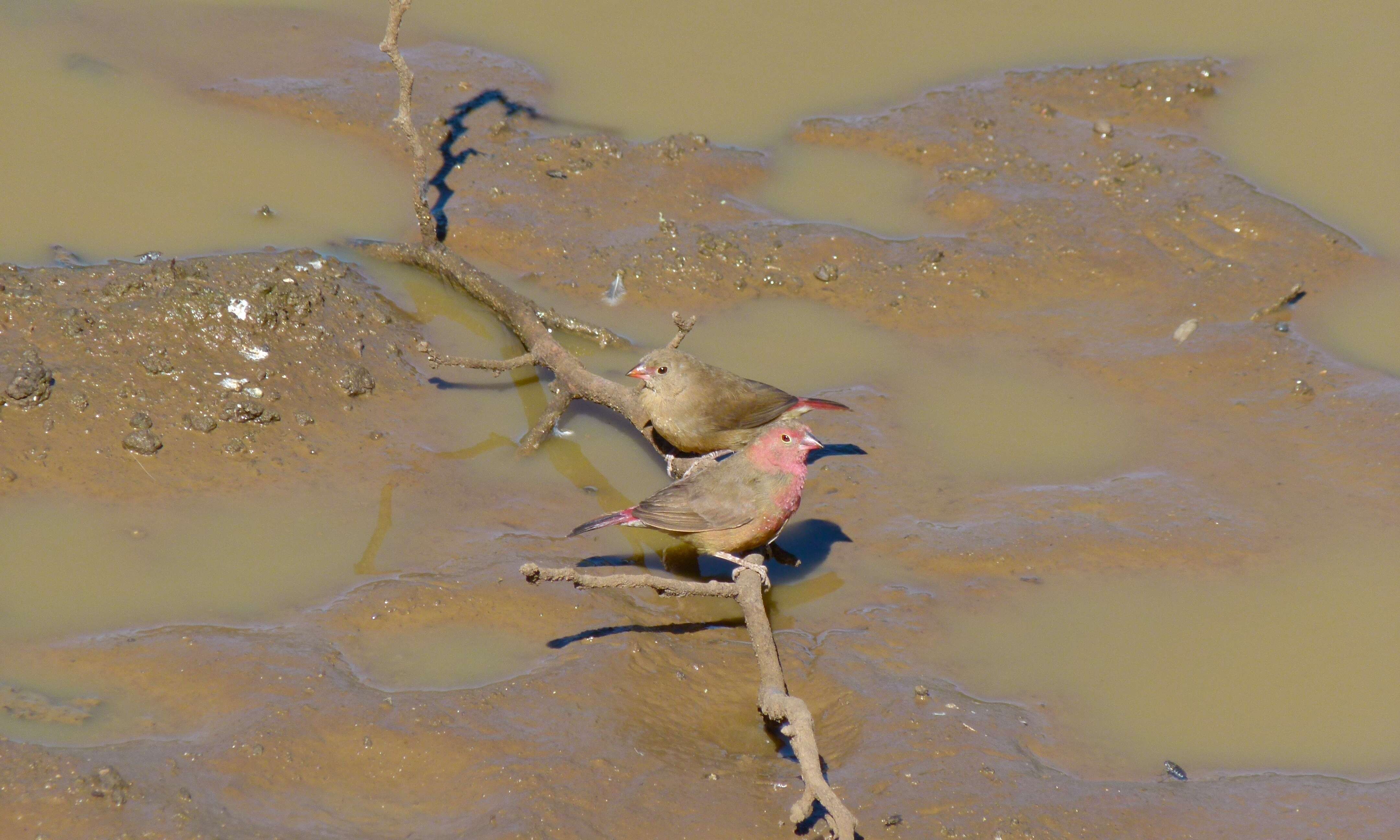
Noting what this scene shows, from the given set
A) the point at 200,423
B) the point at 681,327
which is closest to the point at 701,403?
the point at 681,327

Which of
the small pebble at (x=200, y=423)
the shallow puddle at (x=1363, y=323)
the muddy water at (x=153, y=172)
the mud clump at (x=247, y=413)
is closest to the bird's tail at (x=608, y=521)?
the mud clump at (x=247, y=413)

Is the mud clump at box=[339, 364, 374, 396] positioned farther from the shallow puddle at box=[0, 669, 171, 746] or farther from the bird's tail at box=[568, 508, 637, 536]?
the shallow puddle at box=[0, 669, 171, 746]

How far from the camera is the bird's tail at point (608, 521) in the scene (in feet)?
19.1

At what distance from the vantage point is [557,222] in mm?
8969

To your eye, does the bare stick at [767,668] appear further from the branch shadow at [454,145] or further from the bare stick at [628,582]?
the branch shadow at [454,145]

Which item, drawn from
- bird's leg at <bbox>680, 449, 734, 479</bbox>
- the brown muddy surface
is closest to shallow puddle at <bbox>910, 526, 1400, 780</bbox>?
the brown muddy surface

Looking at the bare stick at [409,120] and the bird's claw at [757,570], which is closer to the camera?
the bird's claw at [757,570]

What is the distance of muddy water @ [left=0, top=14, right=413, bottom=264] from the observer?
324 inches

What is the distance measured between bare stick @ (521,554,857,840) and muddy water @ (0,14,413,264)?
4382 mm

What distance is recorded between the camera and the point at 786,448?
6074mm

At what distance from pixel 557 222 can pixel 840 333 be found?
2344mm

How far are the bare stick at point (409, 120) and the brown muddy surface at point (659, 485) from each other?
20.3 inches

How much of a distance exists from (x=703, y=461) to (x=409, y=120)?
11.1 feet

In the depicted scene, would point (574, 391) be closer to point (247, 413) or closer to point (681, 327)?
point (681, 327)
